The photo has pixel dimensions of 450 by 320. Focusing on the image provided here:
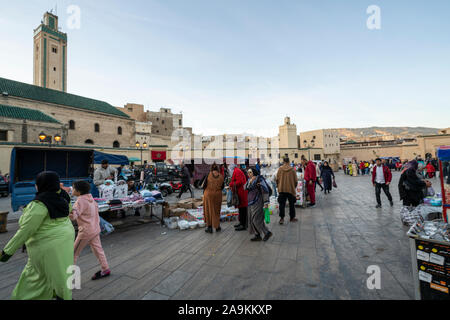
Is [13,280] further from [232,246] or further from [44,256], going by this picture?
[232,246]

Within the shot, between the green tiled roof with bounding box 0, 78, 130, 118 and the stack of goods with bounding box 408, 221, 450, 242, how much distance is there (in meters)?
42.0

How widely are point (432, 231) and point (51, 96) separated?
149 ft

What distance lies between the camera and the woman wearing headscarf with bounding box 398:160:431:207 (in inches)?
193

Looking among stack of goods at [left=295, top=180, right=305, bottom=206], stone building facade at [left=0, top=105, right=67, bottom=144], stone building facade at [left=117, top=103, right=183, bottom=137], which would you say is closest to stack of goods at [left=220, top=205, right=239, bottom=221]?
stack of goods at [left=295, top=180, right=305, bottom=206]

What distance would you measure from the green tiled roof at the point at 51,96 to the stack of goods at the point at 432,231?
42.0 metres

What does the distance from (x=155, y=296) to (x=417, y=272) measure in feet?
9.84

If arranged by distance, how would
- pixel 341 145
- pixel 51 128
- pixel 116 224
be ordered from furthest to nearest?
pixel 341 145, pixel 51 128, pixel 116 224

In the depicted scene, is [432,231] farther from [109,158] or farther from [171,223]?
[109,158]

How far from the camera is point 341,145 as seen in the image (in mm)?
55500

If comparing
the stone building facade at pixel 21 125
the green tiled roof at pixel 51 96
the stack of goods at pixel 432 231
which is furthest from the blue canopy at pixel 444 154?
the green tiled roof at pixel 51 96

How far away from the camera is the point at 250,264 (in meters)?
3.38
